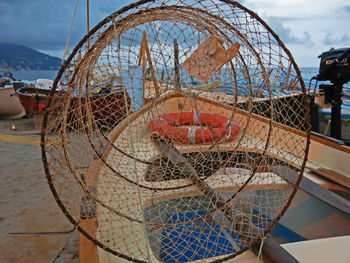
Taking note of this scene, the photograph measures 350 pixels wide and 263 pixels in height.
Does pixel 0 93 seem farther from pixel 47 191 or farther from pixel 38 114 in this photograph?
pixel 47 191

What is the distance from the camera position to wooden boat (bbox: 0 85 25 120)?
617 cm

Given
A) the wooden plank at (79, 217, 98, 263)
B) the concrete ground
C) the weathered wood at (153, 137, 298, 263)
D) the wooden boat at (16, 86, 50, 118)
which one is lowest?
the concrete ground

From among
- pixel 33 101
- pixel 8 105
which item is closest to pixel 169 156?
pixel 33 101

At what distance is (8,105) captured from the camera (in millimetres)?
6285

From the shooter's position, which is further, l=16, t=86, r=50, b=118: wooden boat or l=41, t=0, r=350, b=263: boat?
l=16, t=86, r=50, b=118: wooden boat

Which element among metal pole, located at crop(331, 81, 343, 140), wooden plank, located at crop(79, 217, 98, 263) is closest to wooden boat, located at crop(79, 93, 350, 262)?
wooden plank, located at crop(79, 217, 98, 263)

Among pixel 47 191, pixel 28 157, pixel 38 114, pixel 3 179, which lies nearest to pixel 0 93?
pixel 38 114

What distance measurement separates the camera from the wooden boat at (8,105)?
6172mm

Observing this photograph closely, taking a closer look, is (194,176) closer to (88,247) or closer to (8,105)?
(88,247)

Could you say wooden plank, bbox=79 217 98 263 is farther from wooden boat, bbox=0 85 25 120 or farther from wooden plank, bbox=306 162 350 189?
wooden boat, bbox=0 85 25 120

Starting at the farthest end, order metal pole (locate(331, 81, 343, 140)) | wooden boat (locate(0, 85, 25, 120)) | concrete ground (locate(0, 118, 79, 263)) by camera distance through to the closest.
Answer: wooden boat (locate(0, 85, 25, 120)) < metal pole (locate(331, 81, 343, 140)) < concrete ground (locate(0, 118, 79, 263))

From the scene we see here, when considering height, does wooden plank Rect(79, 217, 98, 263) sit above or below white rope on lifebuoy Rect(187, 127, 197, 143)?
below

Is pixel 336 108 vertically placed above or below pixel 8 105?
above

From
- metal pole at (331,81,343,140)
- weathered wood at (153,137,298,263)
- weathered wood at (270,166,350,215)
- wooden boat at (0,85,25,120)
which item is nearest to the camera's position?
weathered wood at (153,137,298,263)
